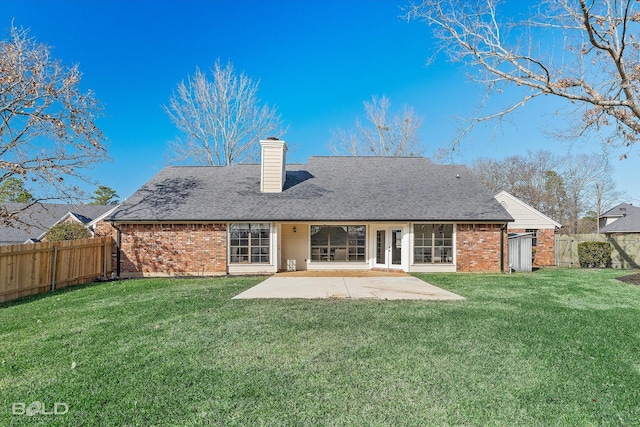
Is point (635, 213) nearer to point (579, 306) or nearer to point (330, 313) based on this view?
point (579, 306)

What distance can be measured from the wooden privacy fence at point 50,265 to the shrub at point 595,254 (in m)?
21.1

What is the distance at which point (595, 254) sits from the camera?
15.9m

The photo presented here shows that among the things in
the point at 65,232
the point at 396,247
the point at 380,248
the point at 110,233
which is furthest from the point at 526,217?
the point at 65,232

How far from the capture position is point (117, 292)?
938 cm

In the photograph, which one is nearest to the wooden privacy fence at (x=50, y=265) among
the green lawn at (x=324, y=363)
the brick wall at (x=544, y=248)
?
the green lawn at (x=324, y=363)

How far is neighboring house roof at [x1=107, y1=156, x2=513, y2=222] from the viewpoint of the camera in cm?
1288

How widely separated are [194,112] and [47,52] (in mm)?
12021

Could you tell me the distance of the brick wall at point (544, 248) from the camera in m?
16.8

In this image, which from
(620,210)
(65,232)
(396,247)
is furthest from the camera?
(620,210)

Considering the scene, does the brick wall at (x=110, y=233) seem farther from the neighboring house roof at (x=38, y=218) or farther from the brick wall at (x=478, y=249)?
the brick wall at (x=478, y=249)

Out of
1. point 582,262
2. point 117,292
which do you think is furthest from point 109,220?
point 582,262

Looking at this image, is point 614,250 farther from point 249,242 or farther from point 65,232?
point 65,232
